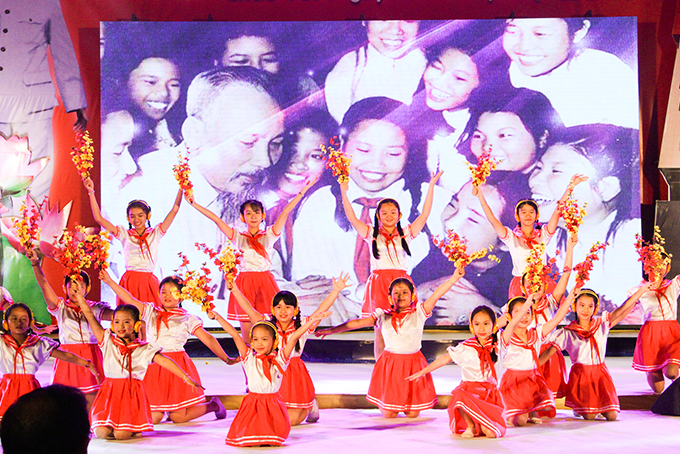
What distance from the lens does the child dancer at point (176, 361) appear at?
4.17m

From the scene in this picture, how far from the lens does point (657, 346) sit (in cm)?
488

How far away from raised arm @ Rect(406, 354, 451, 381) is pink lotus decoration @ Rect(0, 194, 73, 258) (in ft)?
14.6

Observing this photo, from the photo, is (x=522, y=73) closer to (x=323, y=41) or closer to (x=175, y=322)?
(x=323, y=41)

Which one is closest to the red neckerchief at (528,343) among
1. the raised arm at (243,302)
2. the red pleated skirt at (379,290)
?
the red pleated skirt at (379,290)

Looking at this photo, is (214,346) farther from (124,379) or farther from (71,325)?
(71,325)

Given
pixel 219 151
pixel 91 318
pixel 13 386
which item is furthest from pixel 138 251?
pixel 219 151

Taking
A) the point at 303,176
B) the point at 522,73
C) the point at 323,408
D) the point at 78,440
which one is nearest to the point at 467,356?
the point at 323,408

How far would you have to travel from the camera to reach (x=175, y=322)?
4312 millimetres

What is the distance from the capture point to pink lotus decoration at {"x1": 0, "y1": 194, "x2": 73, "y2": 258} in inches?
277

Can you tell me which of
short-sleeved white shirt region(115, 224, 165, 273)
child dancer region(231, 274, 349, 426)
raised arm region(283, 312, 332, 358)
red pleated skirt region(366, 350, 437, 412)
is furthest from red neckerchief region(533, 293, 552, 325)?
short-sleeved white shirt region(115, 224, 165, 273)

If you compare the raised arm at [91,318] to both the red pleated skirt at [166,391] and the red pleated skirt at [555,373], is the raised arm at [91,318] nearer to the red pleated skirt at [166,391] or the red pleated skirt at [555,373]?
the red pleated skirt at [166,391]

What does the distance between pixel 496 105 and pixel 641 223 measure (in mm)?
1908

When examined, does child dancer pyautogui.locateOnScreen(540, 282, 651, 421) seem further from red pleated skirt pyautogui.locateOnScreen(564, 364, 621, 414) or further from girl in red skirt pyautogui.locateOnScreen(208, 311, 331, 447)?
girl in red skirt pyautogui.locateOnScreen(208, 311, 331, 447)

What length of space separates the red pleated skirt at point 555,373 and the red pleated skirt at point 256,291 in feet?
6.02
